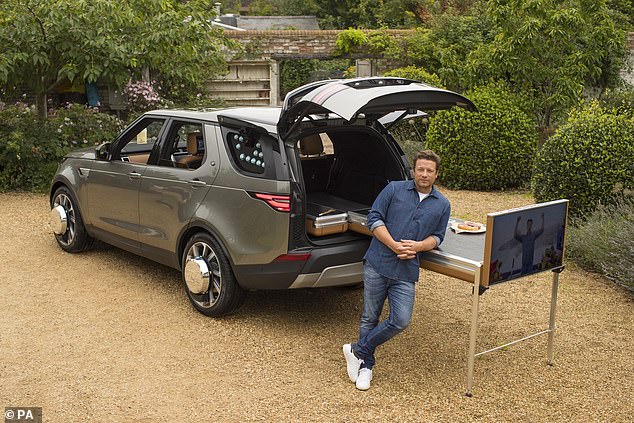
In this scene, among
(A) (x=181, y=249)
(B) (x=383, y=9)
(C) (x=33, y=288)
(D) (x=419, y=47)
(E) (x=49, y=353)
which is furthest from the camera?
(B) (x=383, y=9)

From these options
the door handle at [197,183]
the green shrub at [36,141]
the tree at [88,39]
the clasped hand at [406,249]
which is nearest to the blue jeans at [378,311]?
the clasped hand at [406,249]

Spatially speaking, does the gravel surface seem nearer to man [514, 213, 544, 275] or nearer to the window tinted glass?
man [514, 213, 544, 275]

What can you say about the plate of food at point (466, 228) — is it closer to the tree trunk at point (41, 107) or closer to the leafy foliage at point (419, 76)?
the tree trunk at point (41, 107)

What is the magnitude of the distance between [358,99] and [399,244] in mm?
1049

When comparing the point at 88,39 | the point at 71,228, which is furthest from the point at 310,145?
the point at 88,39

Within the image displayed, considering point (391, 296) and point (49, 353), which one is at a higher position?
point (391, 296)

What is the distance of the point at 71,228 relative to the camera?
8.49m

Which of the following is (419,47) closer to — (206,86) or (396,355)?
(206,86)

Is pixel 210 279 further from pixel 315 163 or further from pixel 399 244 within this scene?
pixel 399 244

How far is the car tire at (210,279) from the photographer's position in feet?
20.8

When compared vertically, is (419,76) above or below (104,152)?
above

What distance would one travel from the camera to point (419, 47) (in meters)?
19.3

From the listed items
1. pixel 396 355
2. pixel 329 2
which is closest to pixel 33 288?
pixel 396 355

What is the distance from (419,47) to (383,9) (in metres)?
13.0
